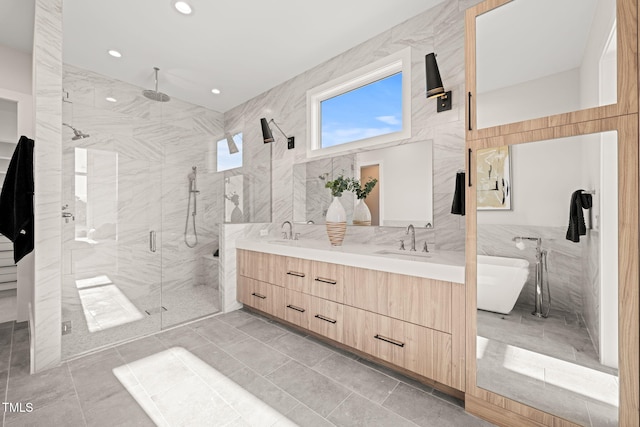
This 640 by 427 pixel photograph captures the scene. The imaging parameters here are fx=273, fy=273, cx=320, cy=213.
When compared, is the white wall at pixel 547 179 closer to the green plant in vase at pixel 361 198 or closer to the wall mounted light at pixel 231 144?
the green plant in vase at pixel 361 198

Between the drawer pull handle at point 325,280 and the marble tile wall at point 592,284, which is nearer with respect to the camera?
the marble tile wall at point 592,284

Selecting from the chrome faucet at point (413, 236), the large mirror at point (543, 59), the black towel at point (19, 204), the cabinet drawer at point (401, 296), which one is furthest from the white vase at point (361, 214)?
the black towel at point (19, 204)

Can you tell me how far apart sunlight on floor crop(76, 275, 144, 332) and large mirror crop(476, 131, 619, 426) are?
2935 mm

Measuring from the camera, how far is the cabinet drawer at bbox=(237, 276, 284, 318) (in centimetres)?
264

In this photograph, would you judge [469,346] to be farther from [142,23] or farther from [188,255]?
[142,23]

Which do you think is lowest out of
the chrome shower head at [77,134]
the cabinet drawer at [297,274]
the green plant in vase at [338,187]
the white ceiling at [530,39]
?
the cabinet drawer at [297,274]

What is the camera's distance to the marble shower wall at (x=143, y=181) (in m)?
2.37

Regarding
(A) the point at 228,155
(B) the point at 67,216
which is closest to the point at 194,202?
(A) the point at 228,155

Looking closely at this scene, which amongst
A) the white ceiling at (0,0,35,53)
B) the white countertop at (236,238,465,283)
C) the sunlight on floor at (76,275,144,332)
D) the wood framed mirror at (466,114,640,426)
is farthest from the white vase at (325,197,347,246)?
the white ceiling at (0,0,35,53)

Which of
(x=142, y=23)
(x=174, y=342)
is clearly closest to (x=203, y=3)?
(x=142, y=23)

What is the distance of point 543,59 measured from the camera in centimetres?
130

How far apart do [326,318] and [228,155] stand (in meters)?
2.46

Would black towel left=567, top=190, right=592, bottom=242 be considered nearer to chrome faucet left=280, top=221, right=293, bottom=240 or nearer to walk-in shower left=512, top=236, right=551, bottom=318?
walk-in shower left=512, top=236, right=551, bottom=318

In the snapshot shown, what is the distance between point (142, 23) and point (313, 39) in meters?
1.52
